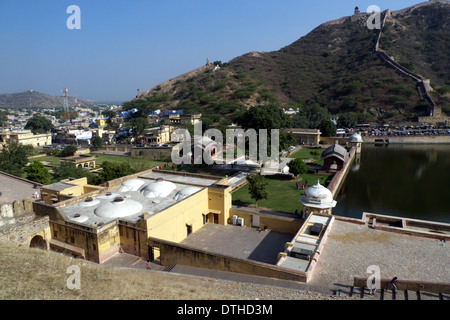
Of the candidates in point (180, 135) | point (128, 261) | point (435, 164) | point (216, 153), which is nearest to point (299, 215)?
point (128, 261)

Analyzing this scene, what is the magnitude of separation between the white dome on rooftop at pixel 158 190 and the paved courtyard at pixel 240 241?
3129mm

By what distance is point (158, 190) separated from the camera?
18812 mm

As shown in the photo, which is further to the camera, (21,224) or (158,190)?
(158,190)

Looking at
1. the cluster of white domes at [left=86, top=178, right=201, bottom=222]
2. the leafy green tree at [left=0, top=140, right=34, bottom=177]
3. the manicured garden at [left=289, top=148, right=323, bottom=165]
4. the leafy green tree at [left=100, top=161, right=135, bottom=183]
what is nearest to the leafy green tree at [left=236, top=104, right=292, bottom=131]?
the manicured garden at [left=289, top=148, right=323, bottom=165]

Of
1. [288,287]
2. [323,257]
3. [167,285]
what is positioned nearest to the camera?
[167,285]

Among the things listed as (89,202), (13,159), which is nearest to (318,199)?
(89,202)

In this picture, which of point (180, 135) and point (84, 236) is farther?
point (180, 135)

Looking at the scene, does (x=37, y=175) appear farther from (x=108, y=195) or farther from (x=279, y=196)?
(x=279, y=196)

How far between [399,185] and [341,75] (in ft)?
225

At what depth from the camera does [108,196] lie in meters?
18.3

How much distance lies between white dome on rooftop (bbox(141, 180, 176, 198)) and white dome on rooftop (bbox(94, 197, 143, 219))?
1781 mm

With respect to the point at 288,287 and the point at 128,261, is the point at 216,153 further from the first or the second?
the point at 288,287

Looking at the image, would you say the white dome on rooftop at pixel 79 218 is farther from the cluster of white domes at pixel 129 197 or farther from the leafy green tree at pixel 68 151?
the leafy green tree at pixel 68 151

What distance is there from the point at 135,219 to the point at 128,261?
2.09 metres
